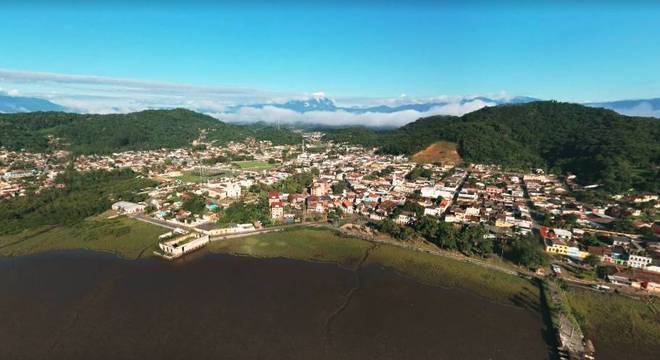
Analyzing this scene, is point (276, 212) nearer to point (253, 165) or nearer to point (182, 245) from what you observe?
point (182, 245)

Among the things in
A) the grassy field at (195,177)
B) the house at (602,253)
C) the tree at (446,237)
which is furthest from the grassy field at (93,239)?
the house at (602,253)

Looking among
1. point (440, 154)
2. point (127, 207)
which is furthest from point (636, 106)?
point (127, 207)

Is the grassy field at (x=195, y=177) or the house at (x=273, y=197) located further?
the grassy field at (x=195, y=177)

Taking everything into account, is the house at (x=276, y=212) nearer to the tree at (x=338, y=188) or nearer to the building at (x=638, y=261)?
the tree at (x=338, y=188)

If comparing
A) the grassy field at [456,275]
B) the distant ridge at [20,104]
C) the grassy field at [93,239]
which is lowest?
the distant ridge at [20,104]

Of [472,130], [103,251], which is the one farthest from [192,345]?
[472,130]

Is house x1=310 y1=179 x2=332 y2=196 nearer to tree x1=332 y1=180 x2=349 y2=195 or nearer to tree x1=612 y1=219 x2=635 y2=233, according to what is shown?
tree x1=332 y1=180 x2=349 y2=195
